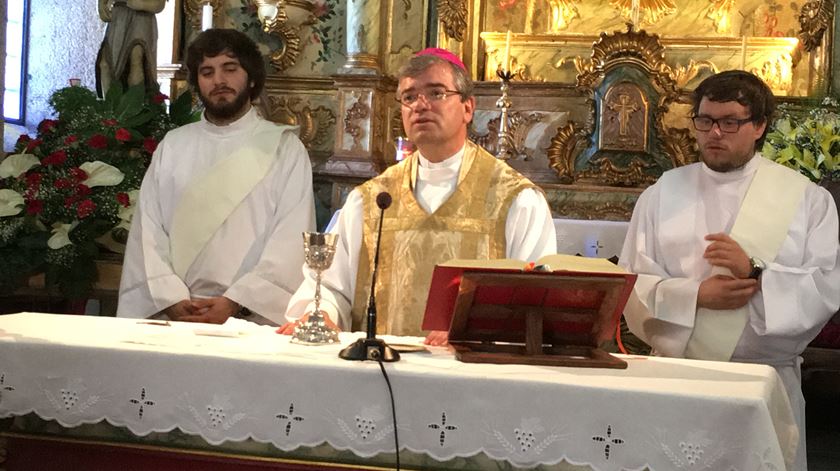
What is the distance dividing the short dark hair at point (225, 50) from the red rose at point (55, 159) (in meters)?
1.01

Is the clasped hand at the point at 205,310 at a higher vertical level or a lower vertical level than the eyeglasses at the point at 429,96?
lower

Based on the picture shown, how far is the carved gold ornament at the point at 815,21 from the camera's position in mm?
8281

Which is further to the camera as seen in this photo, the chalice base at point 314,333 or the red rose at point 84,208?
the red rose at point 84,208

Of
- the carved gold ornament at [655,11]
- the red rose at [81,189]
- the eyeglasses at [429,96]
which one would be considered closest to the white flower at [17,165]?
the red rose at [81,189]

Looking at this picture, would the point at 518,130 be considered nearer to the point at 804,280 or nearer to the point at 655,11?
the point at 655,11

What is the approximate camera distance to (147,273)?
14.8 ft

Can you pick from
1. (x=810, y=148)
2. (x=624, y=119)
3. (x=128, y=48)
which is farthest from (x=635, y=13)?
(x=128, y=48)

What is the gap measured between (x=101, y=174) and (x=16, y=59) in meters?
4.63

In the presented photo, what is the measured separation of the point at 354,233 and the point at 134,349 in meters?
1.36

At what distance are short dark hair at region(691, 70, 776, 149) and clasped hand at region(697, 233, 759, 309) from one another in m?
0.47

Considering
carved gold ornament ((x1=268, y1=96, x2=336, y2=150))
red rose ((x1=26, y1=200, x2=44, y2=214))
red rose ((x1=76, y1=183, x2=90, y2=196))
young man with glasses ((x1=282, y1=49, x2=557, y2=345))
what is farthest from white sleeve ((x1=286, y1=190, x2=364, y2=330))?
carved gold ornament ((x1=268, y1=96, x2=336, y2=150))

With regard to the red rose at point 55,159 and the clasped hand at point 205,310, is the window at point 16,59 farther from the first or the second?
the clasped hand at point 205,310

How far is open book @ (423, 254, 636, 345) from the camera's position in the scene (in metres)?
2.83

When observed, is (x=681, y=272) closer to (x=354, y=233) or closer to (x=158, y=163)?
(x=354, y=233)
